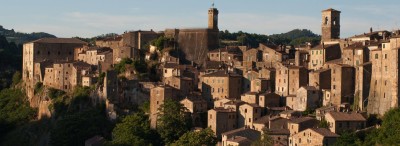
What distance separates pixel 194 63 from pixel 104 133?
43.8 ft

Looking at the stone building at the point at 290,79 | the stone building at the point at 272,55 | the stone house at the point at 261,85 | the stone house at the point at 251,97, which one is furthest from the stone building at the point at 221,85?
the stone building at the point at 272,55

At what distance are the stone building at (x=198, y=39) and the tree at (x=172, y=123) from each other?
16519 millimetres

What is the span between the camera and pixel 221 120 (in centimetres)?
6356

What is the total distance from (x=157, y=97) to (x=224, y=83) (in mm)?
5841

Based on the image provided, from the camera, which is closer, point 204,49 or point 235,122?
point 235,122

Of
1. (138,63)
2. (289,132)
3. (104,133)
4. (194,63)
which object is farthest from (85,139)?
(289,132)

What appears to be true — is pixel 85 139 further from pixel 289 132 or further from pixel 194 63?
pixel 289 132

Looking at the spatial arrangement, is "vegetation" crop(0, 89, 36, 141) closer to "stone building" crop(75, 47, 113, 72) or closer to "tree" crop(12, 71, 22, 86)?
"tree" crop(12, 71, 22, 86)

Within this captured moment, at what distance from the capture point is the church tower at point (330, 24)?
7512 centimetres

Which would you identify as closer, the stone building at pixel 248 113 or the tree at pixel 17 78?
the stone building at pixel 248 113

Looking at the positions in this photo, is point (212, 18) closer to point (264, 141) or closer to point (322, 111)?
point (322, 111)

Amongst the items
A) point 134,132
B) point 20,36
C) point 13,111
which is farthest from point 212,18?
point 20,36

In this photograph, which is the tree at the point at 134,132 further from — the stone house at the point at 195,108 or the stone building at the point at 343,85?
the stone building at the point at 343,85

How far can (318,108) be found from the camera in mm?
61906
